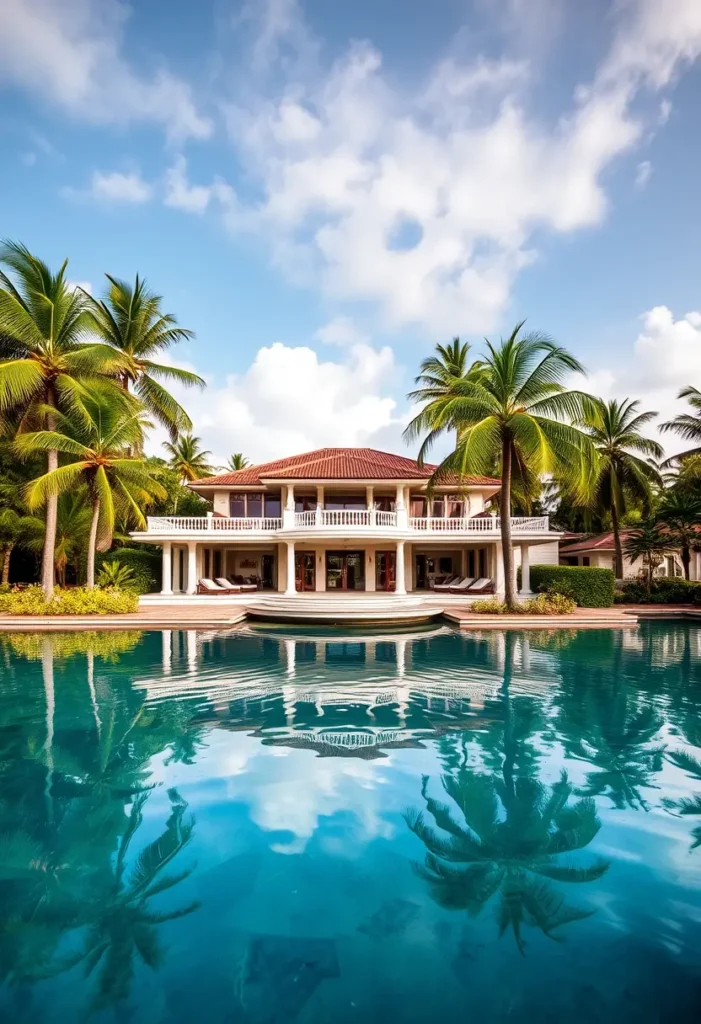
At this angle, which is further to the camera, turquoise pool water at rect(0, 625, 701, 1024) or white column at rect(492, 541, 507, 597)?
white column at rect(492, 541, 507, 597)

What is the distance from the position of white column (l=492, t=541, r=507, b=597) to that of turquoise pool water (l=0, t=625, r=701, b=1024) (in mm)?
14840

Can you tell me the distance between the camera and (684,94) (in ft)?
45.5

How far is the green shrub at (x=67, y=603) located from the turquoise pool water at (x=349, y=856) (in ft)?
34.0

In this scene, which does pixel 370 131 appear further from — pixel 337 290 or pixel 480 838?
pixel 480 838

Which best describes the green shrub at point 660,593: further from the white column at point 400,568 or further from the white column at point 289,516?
the white column at point 289,516

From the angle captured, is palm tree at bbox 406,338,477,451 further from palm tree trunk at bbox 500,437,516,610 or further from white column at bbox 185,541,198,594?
white column at bbox 185,541,198,594

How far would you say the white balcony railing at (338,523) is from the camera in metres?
22.9

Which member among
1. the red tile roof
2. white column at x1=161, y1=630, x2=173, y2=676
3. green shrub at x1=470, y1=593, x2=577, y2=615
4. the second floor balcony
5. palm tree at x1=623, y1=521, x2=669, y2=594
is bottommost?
white column at x1=161, y1=630, x2=173, y2=676

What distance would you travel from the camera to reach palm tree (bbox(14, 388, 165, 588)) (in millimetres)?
18547

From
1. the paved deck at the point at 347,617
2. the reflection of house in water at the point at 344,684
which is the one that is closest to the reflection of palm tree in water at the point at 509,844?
the reflection of house in water at the point at 344,684

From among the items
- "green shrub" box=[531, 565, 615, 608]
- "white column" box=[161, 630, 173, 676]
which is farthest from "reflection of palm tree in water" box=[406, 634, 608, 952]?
"green shrub" box=[531, 565, 615, 608]

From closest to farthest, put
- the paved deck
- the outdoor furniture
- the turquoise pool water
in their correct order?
the turquoise pool water, the paved deck, the outdoor furniture

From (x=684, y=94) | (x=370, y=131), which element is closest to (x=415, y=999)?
(x=370, y=131)

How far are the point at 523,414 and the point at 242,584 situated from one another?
16554 millimetres
